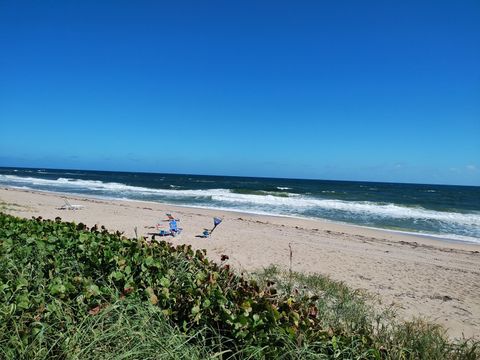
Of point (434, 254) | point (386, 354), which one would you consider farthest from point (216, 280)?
point (434, 254)

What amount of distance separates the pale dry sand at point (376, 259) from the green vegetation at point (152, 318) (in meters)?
2.26

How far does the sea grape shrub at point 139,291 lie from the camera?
6.68 feet

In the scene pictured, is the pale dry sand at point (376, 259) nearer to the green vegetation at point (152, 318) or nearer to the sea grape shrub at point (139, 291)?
the green vegetation at point (152, 318)

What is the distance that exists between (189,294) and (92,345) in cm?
70

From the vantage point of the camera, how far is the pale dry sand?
19.5 ft

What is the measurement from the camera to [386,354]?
6.87ft

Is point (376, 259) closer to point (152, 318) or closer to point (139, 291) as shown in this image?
Answer: point (139, 291)

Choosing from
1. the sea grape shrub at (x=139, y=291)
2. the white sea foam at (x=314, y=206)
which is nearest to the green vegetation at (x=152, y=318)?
the sea grape shrub at (x=139, y=291)

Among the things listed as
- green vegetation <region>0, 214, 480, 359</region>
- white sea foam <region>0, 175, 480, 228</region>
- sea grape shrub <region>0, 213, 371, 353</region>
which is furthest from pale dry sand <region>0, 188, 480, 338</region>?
white sea foam <region>0, 175, 480, 228</region>

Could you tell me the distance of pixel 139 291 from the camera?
2521mm

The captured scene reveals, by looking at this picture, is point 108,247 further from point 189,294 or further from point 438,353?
point 438,353

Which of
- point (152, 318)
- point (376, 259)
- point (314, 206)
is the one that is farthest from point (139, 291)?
point (314, 206)

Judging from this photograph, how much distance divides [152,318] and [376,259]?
838 centimetres

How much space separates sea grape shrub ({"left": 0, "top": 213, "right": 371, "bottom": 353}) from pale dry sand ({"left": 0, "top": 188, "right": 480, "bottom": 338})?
7.91 ft
